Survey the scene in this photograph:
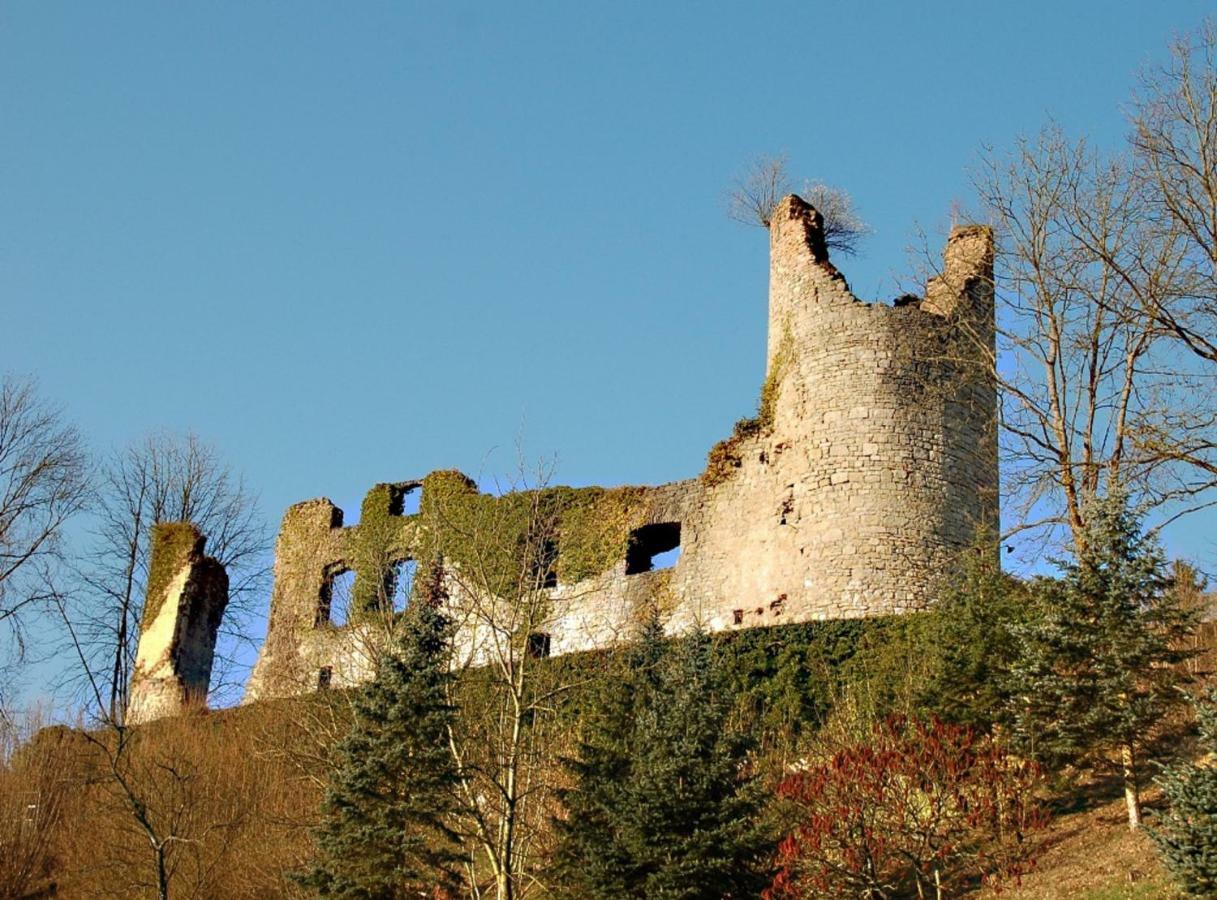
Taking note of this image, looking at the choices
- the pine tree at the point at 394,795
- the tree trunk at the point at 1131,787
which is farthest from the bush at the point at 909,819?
the pine tree at the point at 394,795

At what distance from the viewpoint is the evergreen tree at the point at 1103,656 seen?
14.8 m

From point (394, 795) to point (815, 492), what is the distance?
30.0ft

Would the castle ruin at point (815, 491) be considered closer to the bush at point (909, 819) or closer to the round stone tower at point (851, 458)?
the round stone tower at point (851, 458)

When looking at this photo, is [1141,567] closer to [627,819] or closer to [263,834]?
[627,819]

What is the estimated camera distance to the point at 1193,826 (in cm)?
1183

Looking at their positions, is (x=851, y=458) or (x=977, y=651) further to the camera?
(x=851, y=458)

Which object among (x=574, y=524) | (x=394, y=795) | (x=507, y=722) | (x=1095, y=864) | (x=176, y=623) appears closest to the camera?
(x=1095, y=864)

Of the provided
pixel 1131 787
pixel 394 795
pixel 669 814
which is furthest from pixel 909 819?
pixel 394 795

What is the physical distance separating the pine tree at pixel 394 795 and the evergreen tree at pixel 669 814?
1.28 m

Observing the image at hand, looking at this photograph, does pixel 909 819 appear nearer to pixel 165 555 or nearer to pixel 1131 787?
pixel 1131 787

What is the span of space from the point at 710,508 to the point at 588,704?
21.9 feet

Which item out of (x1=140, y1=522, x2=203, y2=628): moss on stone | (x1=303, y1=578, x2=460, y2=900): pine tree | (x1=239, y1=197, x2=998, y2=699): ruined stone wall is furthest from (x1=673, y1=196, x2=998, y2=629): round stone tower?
(x1=140, y1=522, x2=203, y2=628): moss on stone

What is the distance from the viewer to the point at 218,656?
32062 millimetres

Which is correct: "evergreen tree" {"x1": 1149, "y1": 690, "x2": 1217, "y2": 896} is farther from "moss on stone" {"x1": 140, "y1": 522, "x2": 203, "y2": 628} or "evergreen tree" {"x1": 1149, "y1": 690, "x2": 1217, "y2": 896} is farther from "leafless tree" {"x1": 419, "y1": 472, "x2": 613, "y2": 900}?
"moss on stone" {"x1": 140, "y1": 522, "x2": 203, "y2": 628}
